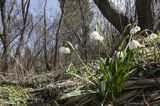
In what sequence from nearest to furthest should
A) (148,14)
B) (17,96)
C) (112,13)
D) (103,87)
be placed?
(103,87) → (17,96) → (148,14) → (112,13)

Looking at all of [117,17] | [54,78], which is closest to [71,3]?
[117,17]

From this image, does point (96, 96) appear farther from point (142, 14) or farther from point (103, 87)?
point (142, 14)

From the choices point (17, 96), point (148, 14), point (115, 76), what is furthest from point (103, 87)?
point (148, 14)

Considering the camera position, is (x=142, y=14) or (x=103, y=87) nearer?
(x=103, y=87)

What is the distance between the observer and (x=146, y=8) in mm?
6520

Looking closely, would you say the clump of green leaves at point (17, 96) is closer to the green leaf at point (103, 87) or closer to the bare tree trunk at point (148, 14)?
the green leaf at point (103, 87)

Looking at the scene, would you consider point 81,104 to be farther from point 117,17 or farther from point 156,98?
point 117,17

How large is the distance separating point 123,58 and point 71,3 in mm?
14569

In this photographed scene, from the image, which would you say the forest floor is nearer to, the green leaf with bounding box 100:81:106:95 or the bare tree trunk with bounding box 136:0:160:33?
the green leaf with bounding box 100:81:106:95

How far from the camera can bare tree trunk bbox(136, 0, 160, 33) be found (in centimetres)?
647

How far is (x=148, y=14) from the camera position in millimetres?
6551

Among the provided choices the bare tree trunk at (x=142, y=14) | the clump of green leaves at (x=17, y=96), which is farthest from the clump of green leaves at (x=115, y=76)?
the bare tree trunk at (x=142, y=14)

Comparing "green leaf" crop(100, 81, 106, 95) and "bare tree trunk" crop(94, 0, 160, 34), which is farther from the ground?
"bare tree trunk" crop(94, 0, 160, 34)

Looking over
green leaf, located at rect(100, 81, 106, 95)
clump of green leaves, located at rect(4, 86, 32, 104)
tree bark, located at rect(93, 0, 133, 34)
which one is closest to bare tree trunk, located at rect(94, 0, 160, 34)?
tree bark, located at rect(93, 0, 133, 34)
